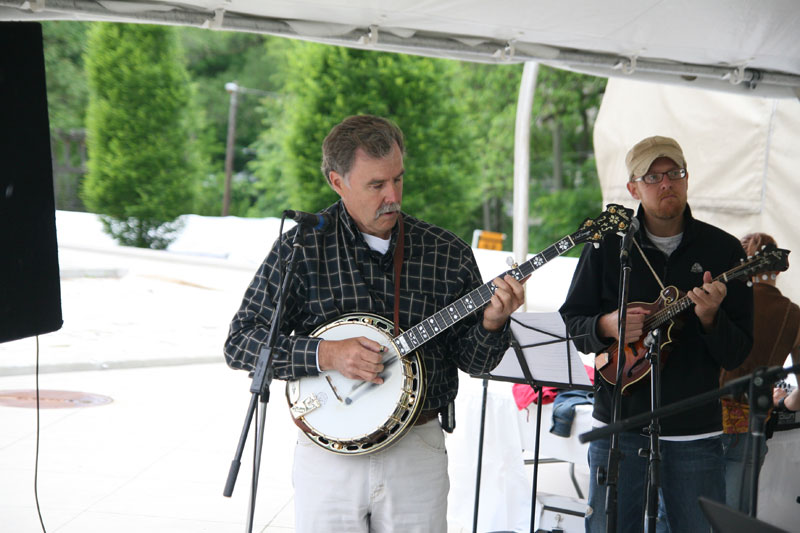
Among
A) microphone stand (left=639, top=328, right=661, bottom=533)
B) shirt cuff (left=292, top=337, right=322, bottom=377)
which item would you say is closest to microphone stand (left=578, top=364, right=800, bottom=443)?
microphone stand (left=639, top=328, right=661, bottom=533)

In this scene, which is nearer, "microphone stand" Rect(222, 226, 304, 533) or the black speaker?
"microphone stand" Rect(222, 226, 304, 533)

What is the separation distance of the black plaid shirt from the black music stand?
55 centimetres

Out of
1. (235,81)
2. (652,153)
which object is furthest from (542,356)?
(235,81)

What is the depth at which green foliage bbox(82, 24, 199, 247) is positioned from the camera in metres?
20.5

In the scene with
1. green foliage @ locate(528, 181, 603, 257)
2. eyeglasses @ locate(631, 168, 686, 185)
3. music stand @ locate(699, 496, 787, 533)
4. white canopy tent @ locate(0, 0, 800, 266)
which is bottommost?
green foliage @ locate(528, 181, 603, 257)

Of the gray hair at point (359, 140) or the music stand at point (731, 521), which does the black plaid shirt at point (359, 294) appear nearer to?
the gray hair at point (359, 140)

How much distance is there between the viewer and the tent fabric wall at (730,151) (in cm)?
560

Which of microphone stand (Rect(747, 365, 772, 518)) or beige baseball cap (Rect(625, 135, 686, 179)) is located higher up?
beige baseball cap (Rect(625, 135, 686, 179))

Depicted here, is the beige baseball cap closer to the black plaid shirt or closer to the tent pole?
the black plaid shirt

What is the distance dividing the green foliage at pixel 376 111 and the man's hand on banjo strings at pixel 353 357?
1688cm

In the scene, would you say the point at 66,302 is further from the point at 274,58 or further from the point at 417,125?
the point at 274,58

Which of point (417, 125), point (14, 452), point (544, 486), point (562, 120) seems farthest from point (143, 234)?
point (544, 486)

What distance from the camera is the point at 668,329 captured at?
301cm

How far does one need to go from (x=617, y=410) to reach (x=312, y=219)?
47.0 inches
